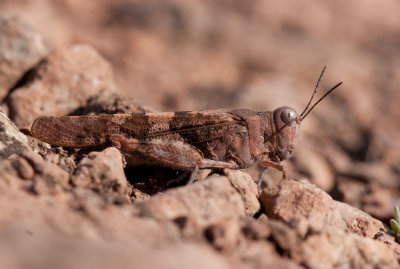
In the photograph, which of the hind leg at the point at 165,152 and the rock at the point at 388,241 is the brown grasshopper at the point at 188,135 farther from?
the rock at the point at 388,241

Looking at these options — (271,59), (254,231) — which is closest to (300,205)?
(254,231)

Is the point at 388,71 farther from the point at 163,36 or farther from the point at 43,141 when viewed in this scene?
the point at 43,141

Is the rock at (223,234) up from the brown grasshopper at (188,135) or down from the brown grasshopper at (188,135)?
down

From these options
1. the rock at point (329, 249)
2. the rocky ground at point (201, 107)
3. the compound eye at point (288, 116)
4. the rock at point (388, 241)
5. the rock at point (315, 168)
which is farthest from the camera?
the rock at point (315, 168)

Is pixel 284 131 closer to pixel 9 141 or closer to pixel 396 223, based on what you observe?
pixel 396 223

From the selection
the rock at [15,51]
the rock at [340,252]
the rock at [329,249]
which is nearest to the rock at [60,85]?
the rock at [15,51]

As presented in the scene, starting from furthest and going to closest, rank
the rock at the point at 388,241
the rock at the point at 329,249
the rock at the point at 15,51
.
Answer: the rock at the point at 15,51 → the rock at the point at 388,241 → the rock at the point at 329,249

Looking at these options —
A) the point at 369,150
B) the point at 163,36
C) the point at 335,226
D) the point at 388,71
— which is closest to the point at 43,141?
the point at 335,226
